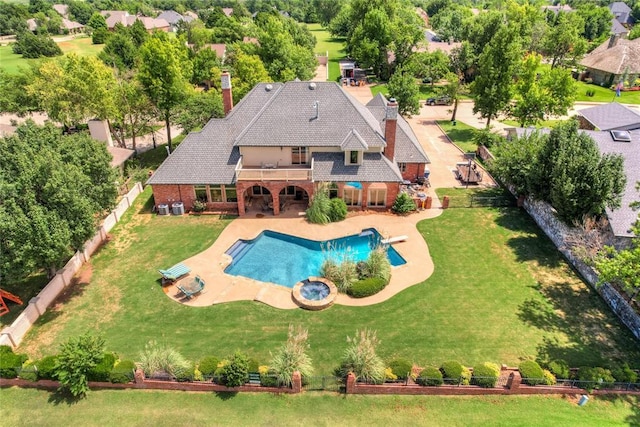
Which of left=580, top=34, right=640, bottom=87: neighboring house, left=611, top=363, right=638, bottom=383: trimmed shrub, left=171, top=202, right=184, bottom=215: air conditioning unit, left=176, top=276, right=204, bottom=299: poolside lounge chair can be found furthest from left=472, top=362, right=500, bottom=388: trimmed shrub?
left=580, top=34, right=640, bottom=87: neighboring house

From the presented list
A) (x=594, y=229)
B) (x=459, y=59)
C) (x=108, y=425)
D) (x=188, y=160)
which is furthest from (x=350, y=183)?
(x=459, y=59)

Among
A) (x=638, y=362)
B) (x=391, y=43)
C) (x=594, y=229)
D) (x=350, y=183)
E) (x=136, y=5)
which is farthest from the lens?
(x=136, y=5)

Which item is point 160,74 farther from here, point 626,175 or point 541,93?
point 541,93

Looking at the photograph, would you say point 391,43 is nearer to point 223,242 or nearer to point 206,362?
point 223,242

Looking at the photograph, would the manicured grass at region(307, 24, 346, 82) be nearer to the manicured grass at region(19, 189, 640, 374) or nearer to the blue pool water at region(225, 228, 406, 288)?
the blue pool water at region(225, 228, 406, 288)

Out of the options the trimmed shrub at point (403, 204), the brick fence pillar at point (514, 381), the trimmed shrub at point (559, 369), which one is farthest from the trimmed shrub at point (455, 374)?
the trimmed shrub at point (403, 204)
